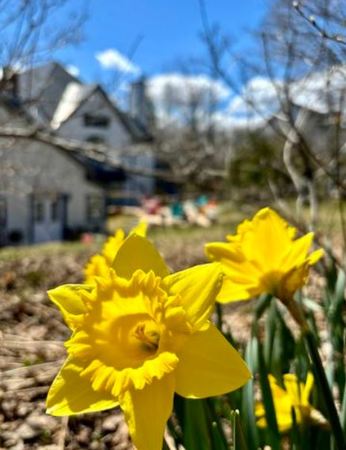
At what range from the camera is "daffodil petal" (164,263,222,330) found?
860 millimetres

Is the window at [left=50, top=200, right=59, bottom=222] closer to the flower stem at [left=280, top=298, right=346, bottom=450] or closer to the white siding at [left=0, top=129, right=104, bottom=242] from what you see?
the white siding at [left=0, top=129, right=104, bottom=242]

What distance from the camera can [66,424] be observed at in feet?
5.33

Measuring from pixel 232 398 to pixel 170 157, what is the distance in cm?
641

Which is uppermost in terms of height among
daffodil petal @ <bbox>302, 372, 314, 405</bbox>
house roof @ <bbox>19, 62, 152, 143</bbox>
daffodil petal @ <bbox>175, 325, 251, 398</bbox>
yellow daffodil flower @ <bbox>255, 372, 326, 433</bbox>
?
house roof @ <bbox>19, 62, 152, 143</bbox>

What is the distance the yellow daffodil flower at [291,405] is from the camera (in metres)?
1.15

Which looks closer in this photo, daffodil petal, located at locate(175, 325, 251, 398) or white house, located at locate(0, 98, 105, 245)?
daffodil petal, located at locate(175, 325, 251, 398)

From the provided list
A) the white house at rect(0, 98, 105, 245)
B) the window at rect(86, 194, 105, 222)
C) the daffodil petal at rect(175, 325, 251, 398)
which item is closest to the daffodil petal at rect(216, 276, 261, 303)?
the daffodil petal at rect(175, 325, 251, 398)

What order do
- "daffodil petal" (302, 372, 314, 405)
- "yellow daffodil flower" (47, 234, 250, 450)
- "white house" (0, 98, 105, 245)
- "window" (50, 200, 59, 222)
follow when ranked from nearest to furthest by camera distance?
"yellow daffodil flower" (47, 234, 250, 450)
"daffodil petal" (302, 372, 314, 405)
"white house" (0, 98, 105, 245)
"window" (50, 200, 59, 222)

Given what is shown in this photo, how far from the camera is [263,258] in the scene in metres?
1.05

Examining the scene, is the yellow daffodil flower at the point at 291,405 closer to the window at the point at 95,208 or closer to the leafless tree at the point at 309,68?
the leafless tree at the point at 309,68

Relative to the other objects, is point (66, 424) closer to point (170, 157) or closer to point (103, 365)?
point (103, 365)

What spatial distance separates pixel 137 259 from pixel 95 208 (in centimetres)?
2301

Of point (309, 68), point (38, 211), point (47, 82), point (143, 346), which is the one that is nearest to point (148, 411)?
point (143, 346)

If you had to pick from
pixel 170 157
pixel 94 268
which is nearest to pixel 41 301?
pixel 94 268
